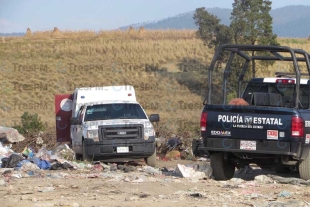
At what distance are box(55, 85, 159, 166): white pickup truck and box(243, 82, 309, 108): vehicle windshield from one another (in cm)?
399

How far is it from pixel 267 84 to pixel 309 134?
8.57 feet

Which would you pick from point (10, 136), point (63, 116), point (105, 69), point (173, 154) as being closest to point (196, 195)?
point (173, 154)

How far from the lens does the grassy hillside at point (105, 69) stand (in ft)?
158

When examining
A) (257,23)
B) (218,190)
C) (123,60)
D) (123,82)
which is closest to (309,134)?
(218,190)

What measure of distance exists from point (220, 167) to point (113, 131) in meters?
5.11

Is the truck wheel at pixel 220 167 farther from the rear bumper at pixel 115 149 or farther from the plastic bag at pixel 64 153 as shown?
the plastic bag at pixel 64 153

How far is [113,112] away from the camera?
20.4 metres

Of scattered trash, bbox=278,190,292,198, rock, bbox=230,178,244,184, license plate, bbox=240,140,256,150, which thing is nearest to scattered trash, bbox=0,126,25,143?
rock, bbox=230,178,244,184

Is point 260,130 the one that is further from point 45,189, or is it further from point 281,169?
point 45,189

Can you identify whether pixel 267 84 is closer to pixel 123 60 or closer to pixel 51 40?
pixel 123 60

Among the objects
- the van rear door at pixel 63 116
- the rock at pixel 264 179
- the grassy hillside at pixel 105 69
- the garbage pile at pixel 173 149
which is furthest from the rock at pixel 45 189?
the grassy hillside at pixel 105 69

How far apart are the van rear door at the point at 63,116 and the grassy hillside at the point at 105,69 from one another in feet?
53.8

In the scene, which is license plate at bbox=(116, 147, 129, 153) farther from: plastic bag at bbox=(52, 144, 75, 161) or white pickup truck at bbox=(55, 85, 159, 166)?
plastic bag at bbox=(52, 144, 75, 161)

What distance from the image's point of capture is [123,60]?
6347cm
